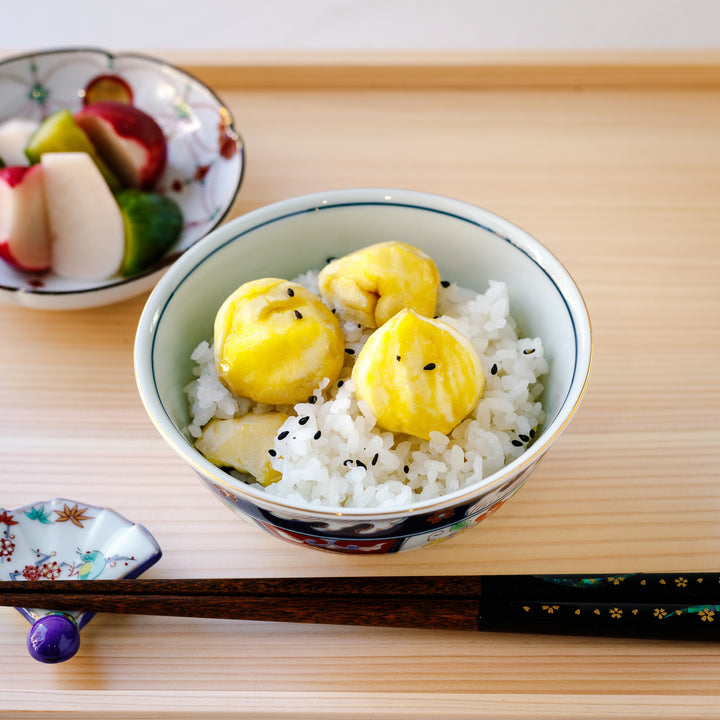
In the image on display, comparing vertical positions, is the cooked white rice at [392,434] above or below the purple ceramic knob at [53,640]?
above

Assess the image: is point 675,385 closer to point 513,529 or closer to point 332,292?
point 513,529

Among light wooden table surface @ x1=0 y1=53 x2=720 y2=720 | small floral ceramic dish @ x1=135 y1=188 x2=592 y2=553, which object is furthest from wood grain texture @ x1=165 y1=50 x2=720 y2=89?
small floral ceramic dish @ x1=135 y1=188 x2=592 y2=553

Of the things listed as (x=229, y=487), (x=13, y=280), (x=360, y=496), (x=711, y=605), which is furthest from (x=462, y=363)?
(x=13, y=280)

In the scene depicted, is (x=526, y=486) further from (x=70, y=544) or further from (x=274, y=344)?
(x=70, y=544)

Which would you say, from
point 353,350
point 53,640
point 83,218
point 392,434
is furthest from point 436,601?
point 83,218

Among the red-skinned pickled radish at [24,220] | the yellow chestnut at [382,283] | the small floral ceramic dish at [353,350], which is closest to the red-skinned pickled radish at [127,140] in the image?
the red-skinned pickled radish at [24,220]

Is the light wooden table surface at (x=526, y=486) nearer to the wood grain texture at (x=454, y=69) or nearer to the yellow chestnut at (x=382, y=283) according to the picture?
the wood grain texture at (x=454, y=69)
